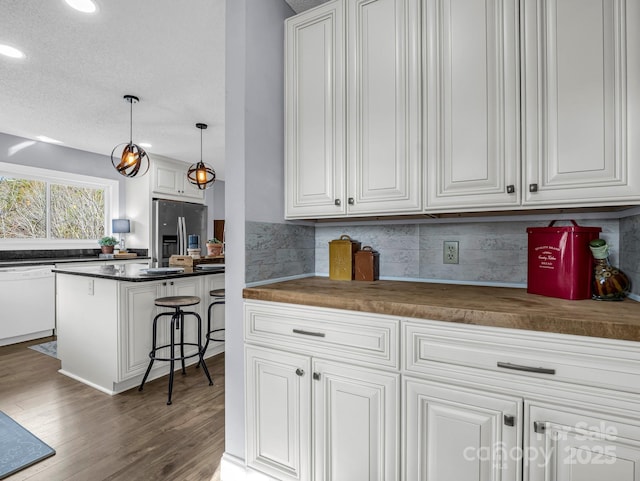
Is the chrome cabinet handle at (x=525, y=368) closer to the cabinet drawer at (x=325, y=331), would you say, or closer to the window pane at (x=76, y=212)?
the cabinet drawer at (x=325, y=331)

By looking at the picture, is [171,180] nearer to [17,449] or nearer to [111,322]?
[111,322]

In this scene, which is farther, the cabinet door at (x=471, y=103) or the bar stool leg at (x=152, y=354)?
the bar stool leg at (x=152, y=354)

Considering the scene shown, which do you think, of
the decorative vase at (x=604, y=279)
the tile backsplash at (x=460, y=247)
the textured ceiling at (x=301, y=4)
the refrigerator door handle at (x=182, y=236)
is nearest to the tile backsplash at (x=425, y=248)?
the tile backsplash at (x=460, y=247)

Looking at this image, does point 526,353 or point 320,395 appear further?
point 320,395

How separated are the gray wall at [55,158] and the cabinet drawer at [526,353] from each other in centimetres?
550

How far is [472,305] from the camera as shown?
3.85 ft

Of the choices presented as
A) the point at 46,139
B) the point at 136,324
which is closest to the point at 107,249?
the point at 46,139

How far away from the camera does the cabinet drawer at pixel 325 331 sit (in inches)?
50.2

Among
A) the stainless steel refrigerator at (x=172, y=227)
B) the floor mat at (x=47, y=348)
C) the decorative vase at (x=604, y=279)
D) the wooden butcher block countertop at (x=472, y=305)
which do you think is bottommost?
the floor mat at (x=47, y=348)

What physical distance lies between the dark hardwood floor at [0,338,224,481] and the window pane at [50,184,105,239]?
8.10 ft

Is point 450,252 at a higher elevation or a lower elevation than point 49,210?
lower

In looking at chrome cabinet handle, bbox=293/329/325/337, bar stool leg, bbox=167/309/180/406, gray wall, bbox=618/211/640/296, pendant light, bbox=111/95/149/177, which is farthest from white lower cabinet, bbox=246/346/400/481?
pendant light, bbox=111/95/149/177

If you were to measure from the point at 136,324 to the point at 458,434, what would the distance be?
8.20ft

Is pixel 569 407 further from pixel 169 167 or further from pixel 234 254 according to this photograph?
pixel 169 167
